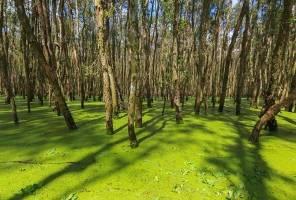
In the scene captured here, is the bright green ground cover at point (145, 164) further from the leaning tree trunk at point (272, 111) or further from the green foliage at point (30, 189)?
the leaning tree trunk at point (272, 111)

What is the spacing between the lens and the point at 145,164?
486 cm

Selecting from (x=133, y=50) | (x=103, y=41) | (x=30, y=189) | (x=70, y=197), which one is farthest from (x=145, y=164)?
(x=103, y=41)

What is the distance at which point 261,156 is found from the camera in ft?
18.0

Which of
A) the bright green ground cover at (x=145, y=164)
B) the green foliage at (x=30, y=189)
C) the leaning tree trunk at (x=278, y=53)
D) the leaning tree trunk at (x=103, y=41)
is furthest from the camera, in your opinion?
the leaning tree trunk at (x=278, y=53)

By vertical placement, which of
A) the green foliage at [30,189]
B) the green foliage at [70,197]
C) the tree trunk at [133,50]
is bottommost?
the green foliage at [70,197]

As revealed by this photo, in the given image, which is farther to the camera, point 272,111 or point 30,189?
point 272,111

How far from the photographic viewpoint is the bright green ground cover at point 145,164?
381 cm

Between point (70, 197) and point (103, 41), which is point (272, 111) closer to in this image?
point (103, 41)

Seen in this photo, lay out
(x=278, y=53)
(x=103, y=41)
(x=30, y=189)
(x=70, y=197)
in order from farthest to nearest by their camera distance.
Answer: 1. (x=278, y=53)
2. (x=103, y=41)
3. (x=30, y=189)
4. (x=70, y=197)

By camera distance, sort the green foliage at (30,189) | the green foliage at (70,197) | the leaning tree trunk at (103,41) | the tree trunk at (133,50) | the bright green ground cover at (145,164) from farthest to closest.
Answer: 1. the leaning tree trunk at (103,41)
2. the tree trunk at (133,50)
3. the bright green ground cover at (145,164)
4. the green foliage at (30,189)
5. the green foliage at (70,197)

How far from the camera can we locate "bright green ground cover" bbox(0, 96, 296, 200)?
3812 mm

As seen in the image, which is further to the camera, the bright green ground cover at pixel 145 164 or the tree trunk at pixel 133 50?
the tree trunk at pixel 133 50

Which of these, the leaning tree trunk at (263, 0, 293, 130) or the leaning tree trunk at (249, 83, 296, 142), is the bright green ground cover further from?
the leaning tree trunk at (263, 0, 293, 130)

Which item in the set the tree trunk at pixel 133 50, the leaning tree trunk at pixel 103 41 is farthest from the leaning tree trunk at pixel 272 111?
the leaning tree trunk at pixel 103 41
